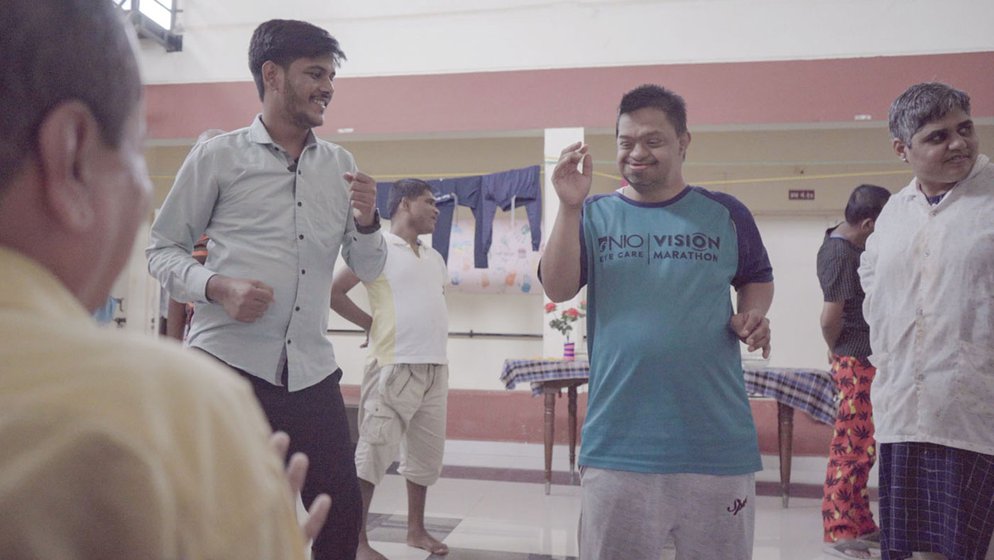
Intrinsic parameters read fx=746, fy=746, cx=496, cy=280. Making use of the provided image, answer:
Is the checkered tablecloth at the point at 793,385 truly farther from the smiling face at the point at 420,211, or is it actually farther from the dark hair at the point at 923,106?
the dark hair at the point at 923,106

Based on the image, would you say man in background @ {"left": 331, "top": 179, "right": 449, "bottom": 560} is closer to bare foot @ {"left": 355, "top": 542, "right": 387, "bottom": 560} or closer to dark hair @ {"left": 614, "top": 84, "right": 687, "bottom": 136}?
bare foot @ {"left": 355, "top": 542, "right": 387, "bottom": 560}

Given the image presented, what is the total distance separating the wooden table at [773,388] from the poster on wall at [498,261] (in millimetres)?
1742

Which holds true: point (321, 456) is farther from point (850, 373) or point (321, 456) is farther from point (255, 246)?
point (850, 373)

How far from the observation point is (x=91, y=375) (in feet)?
1.08

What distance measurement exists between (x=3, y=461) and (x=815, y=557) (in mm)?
3282

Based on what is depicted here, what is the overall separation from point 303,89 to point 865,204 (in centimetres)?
231

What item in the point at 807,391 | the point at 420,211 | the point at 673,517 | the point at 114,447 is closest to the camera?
the point at 114,447

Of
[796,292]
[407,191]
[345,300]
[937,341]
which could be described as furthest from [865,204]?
[796,292]

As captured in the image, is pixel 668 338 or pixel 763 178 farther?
pixel 763 178

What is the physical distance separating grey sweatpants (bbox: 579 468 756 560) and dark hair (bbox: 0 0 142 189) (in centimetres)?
129

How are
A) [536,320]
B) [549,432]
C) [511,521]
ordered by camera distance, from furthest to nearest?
1. [536,320]
2. [549,432]
3. [511,521]

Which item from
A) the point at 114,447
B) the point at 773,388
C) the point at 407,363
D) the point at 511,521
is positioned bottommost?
the point at 511,521

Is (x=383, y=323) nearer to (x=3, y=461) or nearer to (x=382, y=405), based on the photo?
(x=382, y=405)

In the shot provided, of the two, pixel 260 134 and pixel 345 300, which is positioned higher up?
pixel 260 134
